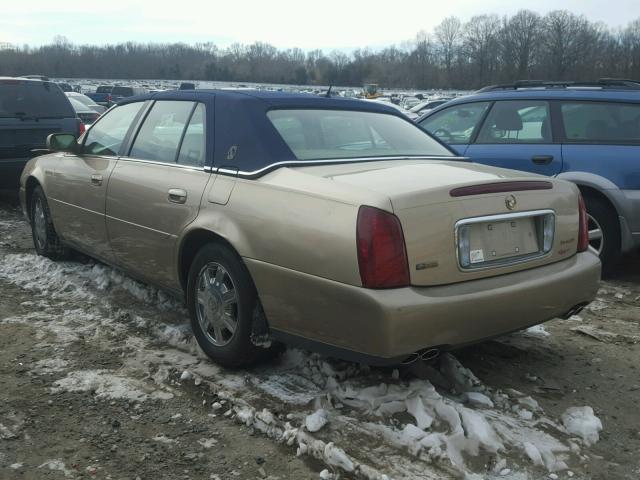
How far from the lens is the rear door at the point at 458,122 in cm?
644

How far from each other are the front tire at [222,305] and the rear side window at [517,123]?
3586 millimetres

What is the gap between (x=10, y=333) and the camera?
427cm

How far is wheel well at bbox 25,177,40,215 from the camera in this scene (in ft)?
19.8

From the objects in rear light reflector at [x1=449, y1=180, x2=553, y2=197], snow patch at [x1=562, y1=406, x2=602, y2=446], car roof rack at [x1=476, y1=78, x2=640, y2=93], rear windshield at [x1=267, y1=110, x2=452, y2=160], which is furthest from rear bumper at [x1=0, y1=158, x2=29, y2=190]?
snow patch at [x1=562, y1=406, x2=602, y2=446]

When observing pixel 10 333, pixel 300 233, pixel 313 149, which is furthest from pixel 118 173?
pixel 300 233

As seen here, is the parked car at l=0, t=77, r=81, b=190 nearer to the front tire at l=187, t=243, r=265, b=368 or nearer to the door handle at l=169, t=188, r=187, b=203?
the door handle at l=169, t=188, r=187, b=203

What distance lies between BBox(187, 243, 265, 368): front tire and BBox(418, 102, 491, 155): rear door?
11.1 ft

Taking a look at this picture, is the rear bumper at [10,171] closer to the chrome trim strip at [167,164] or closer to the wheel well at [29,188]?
the wheel well at [29,188]

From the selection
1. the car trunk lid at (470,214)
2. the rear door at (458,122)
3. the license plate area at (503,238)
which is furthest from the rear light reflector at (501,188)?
the rear door at (458,122)

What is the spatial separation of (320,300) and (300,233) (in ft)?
1.07

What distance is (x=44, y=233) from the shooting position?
5.89 m

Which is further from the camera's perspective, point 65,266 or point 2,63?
point 2,63

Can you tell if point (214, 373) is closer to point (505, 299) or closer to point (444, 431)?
point (444, 431)

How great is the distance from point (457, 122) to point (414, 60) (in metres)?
126
